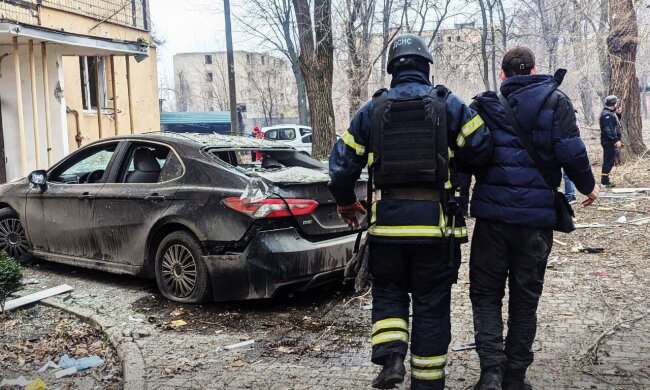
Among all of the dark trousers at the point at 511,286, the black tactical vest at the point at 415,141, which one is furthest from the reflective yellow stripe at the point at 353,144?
the dark trousers at the point at 511,286

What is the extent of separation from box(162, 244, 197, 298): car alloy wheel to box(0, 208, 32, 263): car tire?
2.42m

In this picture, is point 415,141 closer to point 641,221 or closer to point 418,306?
point 418,306

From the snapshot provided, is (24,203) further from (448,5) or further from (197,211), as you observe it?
(448,5)

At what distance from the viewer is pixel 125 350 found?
428cm

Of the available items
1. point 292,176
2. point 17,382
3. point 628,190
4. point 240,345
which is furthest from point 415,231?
point 628,190

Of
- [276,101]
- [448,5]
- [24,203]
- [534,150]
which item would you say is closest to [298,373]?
[534,150]

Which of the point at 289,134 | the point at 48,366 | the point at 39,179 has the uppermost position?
the point at 289,134

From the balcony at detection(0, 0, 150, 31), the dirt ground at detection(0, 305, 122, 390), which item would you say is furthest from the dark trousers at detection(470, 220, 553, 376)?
the balcony at detection(0, 0, 150, 31)

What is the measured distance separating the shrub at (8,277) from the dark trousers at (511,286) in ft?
12.4

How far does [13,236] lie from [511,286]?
19.0ft

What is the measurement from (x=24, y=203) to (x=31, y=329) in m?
2.22

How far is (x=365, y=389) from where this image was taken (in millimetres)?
3568

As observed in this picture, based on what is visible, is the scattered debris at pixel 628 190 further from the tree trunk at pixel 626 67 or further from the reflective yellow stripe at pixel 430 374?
the reflective yellow stripe at pixel 430 374

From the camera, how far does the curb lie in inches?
149
